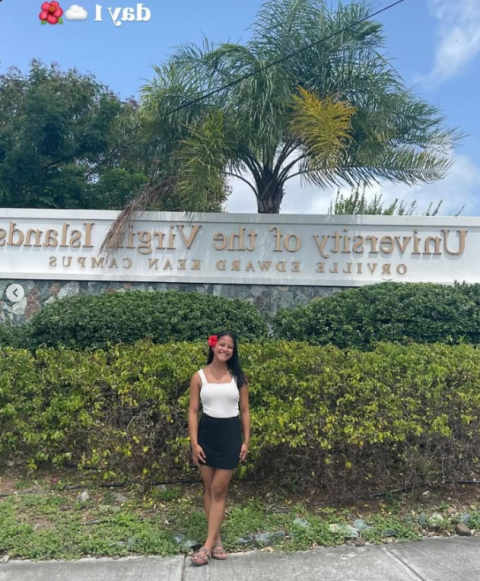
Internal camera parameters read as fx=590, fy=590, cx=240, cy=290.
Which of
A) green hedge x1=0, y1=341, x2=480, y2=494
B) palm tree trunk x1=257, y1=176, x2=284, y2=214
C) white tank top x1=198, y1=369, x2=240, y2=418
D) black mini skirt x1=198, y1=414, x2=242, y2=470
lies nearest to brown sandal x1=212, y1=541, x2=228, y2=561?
black mini skirt x1=198, y1=414, x2=242, y2=470

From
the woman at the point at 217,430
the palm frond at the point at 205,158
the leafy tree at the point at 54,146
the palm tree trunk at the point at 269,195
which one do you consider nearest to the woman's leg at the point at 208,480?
the woman at the point at 217,430

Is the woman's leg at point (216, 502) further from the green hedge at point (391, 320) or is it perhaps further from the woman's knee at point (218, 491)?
the green hedge at point (391, 320)

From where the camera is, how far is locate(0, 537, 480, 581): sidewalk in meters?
3.38

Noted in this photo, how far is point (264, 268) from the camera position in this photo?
28.7 feet

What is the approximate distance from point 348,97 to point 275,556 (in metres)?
6.83

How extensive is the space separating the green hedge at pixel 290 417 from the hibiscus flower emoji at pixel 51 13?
16.6ft

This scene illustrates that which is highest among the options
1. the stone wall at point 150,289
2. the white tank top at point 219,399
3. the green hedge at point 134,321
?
the stone wall at point 150,289

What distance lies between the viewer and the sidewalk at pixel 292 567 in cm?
338

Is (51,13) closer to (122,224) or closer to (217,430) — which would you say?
(122,224)

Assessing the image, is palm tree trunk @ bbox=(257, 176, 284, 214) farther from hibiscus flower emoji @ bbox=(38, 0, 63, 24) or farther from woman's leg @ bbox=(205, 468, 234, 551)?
woman's leg @ bbox=(205, 468, 234, 551)

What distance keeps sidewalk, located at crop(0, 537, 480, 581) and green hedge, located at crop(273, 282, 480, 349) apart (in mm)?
3155

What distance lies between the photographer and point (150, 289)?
887 cm

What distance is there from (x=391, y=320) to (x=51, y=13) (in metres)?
5.86

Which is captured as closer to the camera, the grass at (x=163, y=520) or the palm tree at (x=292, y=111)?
the grass at (x=163, y=520)
